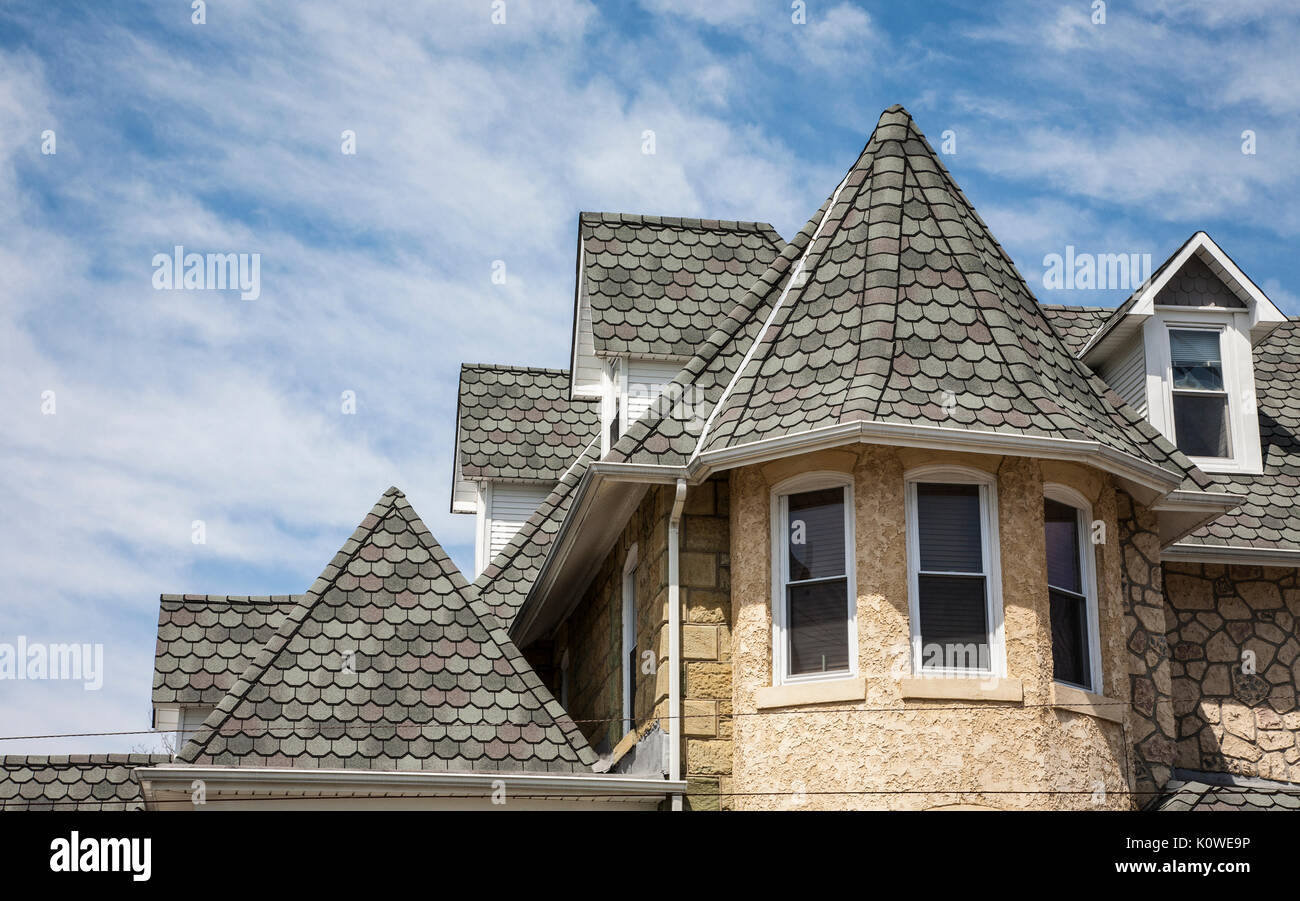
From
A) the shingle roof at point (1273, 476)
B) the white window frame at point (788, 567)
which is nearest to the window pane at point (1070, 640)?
the white window frame at point (788, 567)

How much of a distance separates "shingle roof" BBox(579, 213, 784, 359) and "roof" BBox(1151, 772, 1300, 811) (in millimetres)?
7360

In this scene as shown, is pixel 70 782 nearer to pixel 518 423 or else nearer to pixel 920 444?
pixel 518 423

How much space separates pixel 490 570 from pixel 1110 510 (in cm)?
805

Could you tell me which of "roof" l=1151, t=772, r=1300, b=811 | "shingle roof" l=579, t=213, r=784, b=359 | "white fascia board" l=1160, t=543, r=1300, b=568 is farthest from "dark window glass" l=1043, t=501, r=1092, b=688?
"shingle roof" l=579, t=213, r=784, b=359

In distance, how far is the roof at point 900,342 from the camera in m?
13.0

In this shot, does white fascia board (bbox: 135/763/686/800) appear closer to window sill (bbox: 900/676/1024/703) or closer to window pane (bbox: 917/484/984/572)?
window sill (bbox: 900/676/1024/703)

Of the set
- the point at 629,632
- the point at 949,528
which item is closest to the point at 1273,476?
the point at 949,528

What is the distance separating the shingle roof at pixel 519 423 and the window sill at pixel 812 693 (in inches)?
385

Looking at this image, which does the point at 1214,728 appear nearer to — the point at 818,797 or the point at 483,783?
the point at 818,797

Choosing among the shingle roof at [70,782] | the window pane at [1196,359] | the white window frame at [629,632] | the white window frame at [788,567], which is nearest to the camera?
the white window frame at [788,567]

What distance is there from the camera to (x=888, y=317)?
531 inches

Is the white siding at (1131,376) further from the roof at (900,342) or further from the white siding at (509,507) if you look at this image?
the white siding at (509,507)

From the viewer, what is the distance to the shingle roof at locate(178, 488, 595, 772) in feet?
42.4
